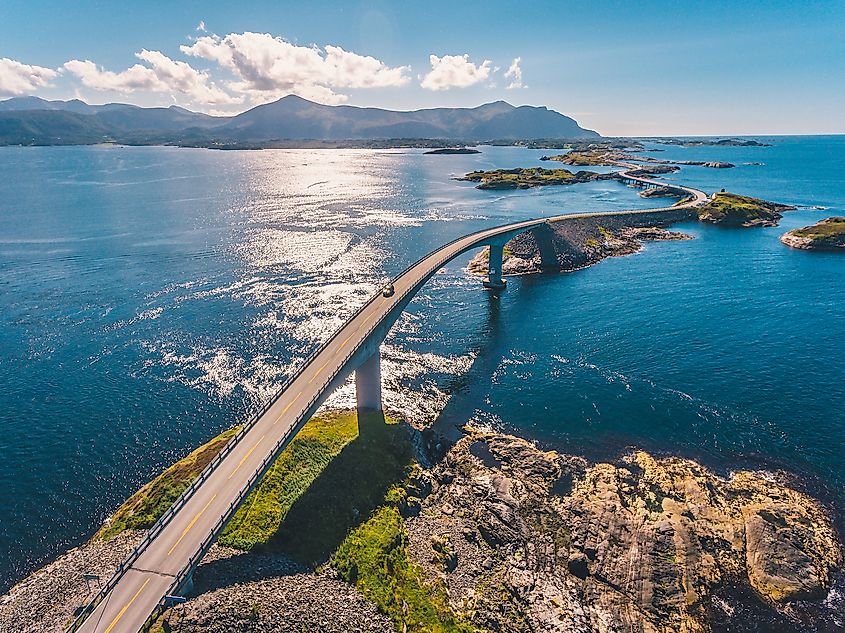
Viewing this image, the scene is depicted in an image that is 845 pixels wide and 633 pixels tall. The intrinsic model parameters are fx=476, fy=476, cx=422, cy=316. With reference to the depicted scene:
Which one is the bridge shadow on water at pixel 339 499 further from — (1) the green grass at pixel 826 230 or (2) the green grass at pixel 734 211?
(2) the green grass at pixel 734 211

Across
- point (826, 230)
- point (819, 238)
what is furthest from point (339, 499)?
point (826, 230)

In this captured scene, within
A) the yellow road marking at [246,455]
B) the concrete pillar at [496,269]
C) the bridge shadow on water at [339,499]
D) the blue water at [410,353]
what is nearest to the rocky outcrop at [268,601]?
the bridge shadow on water at [339,499]

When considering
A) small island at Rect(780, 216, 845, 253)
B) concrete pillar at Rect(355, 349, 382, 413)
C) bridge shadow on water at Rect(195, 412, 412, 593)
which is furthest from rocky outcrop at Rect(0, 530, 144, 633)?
small island at Rect(780, 216, 845, 253)

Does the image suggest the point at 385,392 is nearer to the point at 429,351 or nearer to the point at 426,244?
the point at 429,351

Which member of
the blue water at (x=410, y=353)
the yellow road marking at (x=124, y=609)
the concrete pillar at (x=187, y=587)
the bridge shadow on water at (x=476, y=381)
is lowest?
the bridge shadow on water at (x=476, y=381)

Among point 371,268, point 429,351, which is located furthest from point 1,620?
point 371,268

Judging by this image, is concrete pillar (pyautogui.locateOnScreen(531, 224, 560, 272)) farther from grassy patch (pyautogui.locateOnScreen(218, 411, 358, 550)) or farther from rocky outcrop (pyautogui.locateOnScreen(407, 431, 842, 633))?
grassy patch (pyautogui.locateOnScreen(218, 411, 358, 550))
